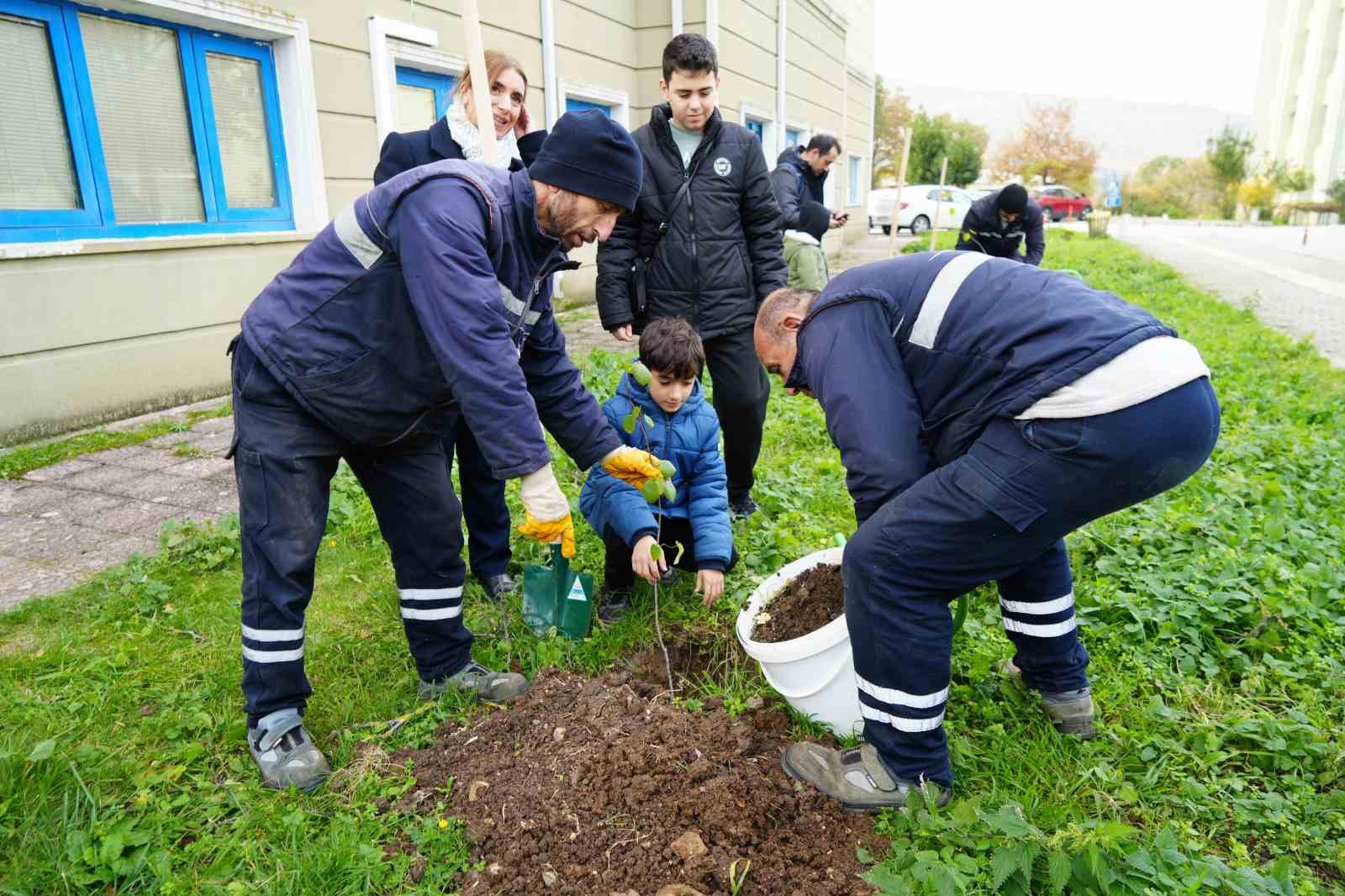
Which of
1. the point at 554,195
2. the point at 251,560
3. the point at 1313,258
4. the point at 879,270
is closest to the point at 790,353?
the point at 879,270

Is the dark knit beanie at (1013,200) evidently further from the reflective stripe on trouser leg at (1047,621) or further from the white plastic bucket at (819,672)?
the white plastic bucket at (819,672)

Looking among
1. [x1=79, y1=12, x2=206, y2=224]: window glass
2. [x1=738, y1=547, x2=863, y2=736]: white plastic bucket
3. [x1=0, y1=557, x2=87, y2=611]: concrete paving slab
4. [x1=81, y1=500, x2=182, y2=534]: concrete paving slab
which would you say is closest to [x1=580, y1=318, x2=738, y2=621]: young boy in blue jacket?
[x1=738, y1=547, x2=863, y2=736]: white plastic bucket

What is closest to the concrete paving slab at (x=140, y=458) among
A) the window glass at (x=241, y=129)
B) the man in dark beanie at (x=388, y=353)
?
the window glass at (x=241, y=129)

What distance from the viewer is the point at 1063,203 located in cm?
4022

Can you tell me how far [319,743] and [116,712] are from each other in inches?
24.0

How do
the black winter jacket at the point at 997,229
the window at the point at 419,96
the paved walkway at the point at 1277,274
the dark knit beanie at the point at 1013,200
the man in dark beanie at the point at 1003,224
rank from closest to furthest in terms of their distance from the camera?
the window at the point at 419,96 < the dark knit beanie at the point at 1013,200 < the man in dark beanie at the point at 1003,224 < the black winter jacket at the point at 997,229 < the paved walkway at the point at 1277,274

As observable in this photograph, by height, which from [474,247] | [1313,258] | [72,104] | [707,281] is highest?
[72,104]

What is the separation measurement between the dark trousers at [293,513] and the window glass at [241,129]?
175 inches

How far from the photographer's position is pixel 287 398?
228cm

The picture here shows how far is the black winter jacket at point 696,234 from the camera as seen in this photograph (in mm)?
3871

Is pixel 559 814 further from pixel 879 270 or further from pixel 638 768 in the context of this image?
pixel 879 270

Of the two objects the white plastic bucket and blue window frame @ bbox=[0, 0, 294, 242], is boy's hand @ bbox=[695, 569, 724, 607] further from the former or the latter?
blue window frame @ bbox=[0, 0, 294, 242]

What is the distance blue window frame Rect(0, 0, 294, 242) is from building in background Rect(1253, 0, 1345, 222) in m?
60.4

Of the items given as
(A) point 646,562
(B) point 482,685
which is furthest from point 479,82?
(B) point 482,685
